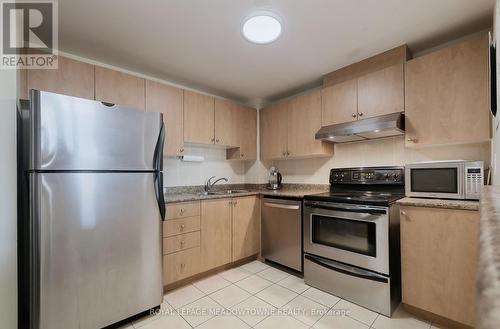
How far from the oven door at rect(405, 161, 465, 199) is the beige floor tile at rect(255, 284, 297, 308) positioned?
4.53ft

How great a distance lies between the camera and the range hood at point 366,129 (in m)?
→ 2.03

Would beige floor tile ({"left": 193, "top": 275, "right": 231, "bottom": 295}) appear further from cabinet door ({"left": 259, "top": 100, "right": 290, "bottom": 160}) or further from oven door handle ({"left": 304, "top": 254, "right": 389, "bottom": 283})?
cabinet door ({"left": 259, "top": 100, "right": 290, "bottom": 160})

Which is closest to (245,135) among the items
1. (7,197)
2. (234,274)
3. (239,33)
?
(239,33)

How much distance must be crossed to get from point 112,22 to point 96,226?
149cm

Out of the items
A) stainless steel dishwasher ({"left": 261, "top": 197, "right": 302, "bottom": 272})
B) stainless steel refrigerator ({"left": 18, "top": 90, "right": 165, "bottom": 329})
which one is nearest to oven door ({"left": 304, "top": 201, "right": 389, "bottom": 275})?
stainless steel dishwasher ({"left": 261, "top": 197, "right": 302, "bottom": 272})

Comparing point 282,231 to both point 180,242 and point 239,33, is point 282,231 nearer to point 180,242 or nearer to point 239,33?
point 180,242

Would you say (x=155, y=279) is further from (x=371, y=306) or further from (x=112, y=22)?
(x=112, y=22)

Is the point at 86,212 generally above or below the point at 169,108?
below

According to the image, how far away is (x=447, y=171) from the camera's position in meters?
1.78

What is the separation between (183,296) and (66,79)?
2114 mm

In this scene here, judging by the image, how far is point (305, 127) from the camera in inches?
111

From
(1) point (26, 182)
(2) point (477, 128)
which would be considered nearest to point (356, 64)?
(2) point (477, 128)

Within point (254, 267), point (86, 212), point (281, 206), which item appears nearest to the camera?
point (86, 212)

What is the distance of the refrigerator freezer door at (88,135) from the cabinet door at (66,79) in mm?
526
